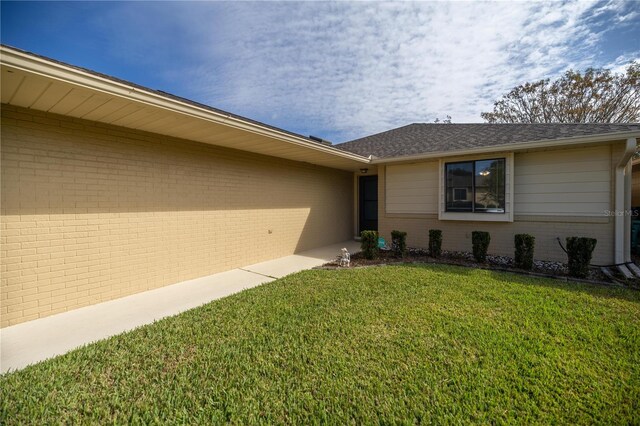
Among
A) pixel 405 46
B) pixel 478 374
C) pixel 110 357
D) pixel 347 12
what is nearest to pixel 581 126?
pixel 405 46

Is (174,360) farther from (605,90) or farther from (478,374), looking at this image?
(605,90)

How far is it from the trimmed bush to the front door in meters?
6.00

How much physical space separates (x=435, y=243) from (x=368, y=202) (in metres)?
4.05

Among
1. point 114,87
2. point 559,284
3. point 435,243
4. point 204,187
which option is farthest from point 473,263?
point 114,87

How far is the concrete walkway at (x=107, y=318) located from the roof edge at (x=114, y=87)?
2.99 m

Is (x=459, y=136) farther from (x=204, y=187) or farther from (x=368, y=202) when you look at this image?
(x=204, y=187)

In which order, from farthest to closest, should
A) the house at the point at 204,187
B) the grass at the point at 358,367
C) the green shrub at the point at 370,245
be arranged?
the green shrub at the point at 370,245 → the house at the point at 204,187 → the grass at the point at 358,367

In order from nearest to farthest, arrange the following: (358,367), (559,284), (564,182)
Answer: (358,367) → (559,284) → (564,182)

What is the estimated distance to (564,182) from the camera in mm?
6156

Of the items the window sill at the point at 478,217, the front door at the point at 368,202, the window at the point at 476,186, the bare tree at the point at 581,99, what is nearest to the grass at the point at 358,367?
the window sill at the point at 478,217

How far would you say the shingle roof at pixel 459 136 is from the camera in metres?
6.18

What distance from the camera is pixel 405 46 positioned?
6926 mm

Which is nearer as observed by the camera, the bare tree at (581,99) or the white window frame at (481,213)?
the white window frame at (481,213)

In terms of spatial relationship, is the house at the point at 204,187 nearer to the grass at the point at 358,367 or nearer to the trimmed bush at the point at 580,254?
the trimmed bush at the point at 580,254
